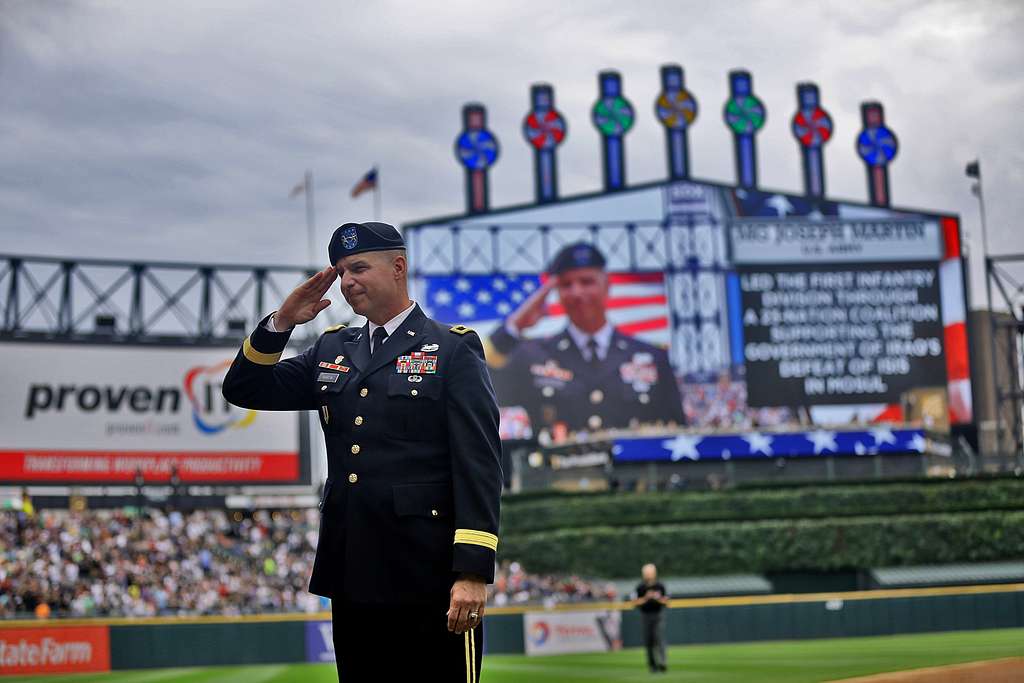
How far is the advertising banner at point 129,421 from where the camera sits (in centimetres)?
3897

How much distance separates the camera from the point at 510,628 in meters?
24.2

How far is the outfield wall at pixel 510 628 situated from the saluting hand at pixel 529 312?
19.8 meters

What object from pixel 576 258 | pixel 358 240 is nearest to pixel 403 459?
pixel 358 240

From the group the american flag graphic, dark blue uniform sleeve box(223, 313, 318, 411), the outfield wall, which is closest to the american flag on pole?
the american flag graphic

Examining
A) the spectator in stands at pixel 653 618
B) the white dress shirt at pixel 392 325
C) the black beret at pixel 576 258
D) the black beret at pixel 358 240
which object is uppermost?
the black beret at pixel 576 258

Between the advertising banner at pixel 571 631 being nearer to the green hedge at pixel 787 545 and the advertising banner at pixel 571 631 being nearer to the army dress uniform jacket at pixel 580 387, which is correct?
the green hedge at pixel 787 545

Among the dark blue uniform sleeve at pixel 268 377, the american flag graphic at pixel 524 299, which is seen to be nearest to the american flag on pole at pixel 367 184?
the american flag graphic at pixel 524 299

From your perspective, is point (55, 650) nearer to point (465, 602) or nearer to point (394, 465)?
point (394, 465)

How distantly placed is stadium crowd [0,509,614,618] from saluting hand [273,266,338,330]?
20535mm

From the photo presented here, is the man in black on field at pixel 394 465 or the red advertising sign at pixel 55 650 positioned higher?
the man in black on field at pixel 394 465

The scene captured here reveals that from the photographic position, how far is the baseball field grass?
1705 centimetres

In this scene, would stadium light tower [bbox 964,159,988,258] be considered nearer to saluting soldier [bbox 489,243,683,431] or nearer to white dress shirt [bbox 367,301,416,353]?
saluting soldier [bbox 489,243,683,431]

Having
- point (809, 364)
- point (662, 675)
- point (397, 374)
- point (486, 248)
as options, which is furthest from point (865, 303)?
point (397, 374)

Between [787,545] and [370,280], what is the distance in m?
37.3
